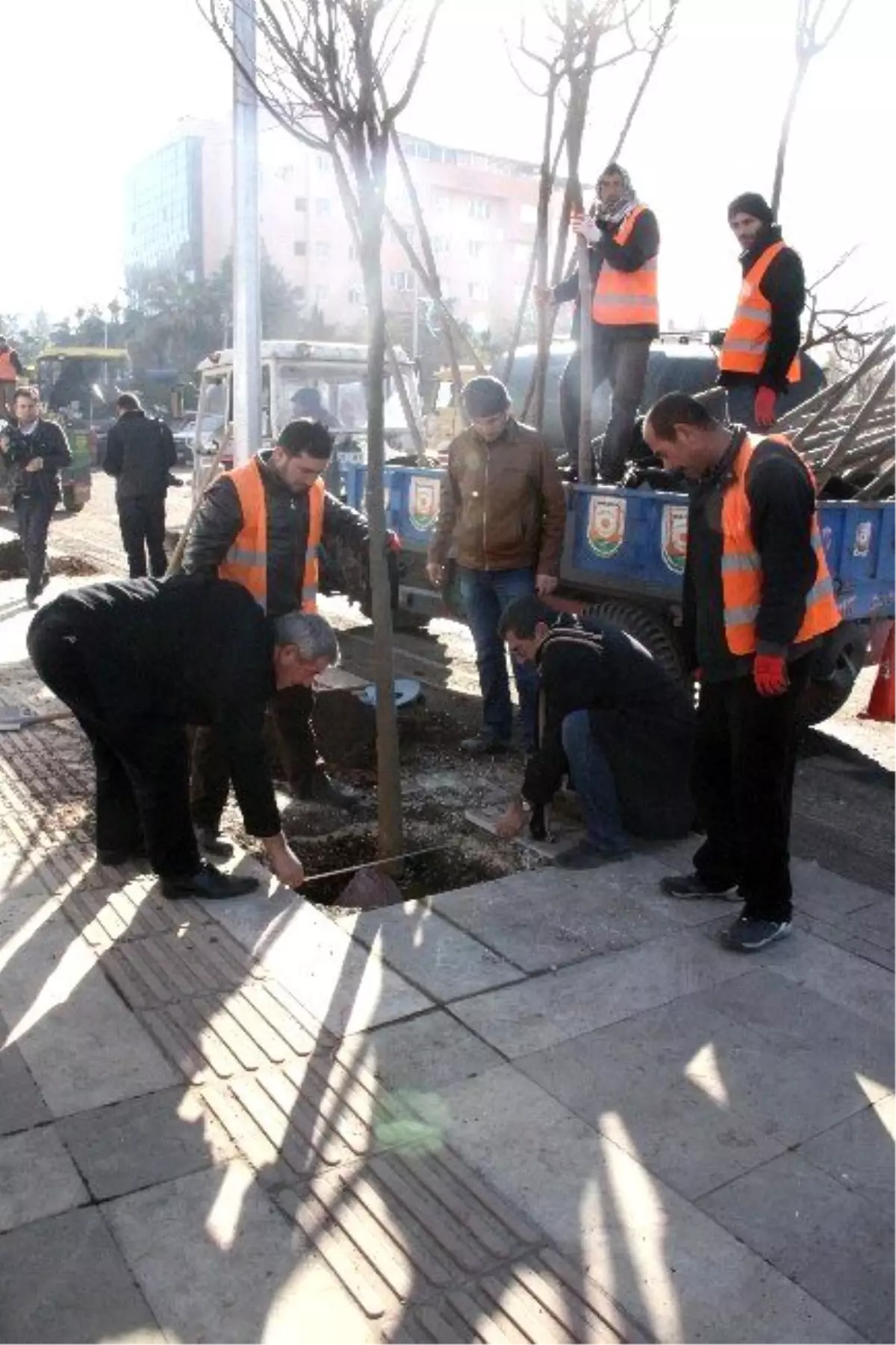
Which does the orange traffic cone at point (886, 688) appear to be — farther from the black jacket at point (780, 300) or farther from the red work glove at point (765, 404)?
the black jacket at point (780, 300)

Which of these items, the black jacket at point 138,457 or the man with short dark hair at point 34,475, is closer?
the man with short dark hair at point 34,475

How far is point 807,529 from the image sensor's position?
3.46 m

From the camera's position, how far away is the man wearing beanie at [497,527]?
5426 millimetres

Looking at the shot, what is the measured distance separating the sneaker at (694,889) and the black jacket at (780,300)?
9.39ft

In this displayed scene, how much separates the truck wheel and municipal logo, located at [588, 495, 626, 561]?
0.29 meters

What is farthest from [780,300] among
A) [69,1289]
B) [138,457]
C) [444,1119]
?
[138,457]

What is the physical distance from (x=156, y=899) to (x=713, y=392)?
13.8 ft

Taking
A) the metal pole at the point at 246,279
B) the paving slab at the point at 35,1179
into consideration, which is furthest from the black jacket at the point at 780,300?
the paving slab at the point at 35,1179

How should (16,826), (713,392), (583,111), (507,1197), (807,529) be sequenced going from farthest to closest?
(713,392) → (583,111) → (16,826) → (807,529) → (507,1197)

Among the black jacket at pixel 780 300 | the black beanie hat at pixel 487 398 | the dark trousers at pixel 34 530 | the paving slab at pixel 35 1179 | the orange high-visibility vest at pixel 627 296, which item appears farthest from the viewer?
the dark trousers at pixel 34 530

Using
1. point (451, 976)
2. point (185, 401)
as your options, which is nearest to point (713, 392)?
point (451, 976)

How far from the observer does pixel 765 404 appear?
5.79 m

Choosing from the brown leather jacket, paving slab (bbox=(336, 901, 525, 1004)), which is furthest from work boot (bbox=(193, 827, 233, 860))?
the brown leather jacket

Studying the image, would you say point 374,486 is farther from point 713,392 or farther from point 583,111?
point 713,392
